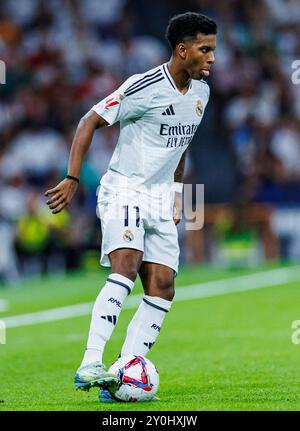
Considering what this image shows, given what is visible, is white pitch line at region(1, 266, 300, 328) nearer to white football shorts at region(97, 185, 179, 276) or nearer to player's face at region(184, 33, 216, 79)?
white football shorts at region(97, 185, 179, 276)

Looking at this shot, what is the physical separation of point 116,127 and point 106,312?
14630 millimetres

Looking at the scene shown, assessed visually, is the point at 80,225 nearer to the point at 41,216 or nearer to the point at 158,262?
the point at 41,216

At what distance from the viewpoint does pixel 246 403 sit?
7.09 meters

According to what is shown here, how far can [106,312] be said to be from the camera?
736 cm

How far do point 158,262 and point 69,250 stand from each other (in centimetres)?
1258

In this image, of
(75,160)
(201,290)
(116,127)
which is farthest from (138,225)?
(116,127)

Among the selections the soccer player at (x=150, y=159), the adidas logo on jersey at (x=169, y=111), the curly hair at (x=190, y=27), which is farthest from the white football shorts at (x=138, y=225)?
the curly hair at (x=190, y=27)

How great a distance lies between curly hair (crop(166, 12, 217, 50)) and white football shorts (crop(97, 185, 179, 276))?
1.10 metres

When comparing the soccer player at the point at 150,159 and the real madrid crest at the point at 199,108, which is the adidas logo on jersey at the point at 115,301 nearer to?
the soccer player at the point at 150,159

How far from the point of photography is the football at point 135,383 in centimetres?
735

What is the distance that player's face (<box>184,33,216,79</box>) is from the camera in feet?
25.2

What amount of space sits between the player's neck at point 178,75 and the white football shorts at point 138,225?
0.80 metres

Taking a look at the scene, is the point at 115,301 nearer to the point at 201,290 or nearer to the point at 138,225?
the point at 138,225

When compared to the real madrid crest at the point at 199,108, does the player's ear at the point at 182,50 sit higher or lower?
higher
